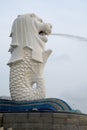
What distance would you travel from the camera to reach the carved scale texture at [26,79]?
24.7 metres

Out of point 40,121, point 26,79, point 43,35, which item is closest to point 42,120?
point 40,121

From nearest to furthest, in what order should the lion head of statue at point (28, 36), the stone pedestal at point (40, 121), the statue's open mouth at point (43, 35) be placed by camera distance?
1. the stone pedestal at point (40, 121)
2. the lion head of statue at point (28, 36)
3. the statue's open mouth at point (43, 35)

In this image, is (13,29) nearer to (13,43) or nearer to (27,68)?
(13,43)

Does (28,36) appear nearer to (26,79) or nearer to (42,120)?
(26,79)

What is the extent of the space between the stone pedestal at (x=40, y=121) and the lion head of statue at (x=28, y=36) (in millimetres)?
6388

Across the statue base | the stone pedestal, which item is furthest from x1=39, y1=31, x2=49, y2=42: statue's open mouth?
the stone pedestal

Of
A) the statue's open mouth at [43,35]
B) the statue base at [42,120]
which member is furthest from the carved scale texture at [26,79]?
the statue base at [42,120]

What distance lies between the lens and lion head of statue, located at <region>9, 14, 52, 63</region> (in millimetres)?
26125

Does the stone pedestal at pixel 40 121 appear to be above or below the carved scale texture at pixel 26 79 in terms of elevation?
below

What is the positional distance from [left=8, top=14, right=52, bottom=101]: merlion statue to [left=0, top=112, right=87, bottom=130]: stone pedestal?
157 inches

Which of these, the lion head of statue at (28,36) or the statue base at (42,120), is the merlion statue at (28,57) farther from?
the statue base at (42,120)

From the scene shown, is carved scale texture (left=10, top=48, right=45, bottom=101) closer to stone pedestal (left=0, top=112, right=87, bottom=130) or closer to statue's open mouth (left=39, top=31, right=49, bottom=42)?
statue's open mouth (left=39, top=31, right=49, bottom=42)

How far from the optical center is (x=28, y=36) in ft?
86.6

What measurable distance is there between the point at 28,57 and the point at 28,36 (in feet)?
5.77
